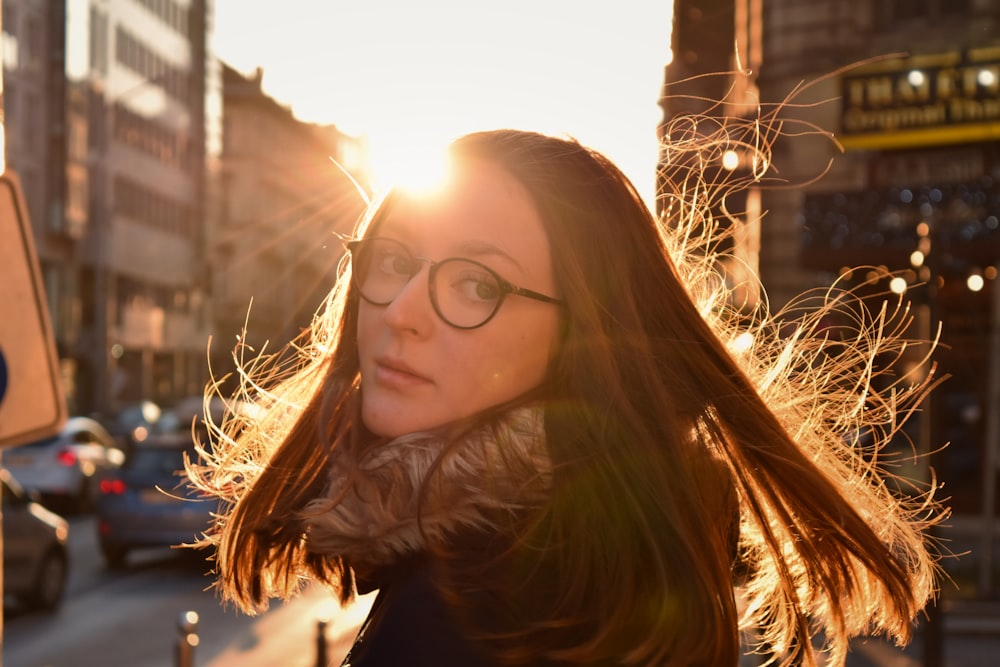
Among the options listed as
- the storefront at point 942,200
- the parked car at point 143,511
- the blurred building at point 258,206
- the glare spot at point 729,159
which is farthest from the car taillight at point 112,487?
the blurred building at point 258,206

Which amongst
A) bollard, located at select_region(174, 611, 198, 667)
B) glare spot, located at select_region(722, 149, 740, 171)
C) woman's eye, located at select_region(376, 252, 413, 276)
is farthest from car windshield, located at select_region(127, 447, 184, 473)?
woman's eye, located at select_region(376, 252, 413, 276)

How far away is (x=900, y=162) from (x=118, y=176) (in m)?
45.0

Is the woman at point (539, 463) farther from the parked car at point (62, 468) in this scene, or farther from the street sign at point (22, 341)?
the parked car at point (62, 468)

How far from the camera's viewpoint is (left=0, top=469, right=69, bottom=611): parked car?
494 inches

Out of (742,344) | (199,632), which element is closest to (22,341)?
(742,344)

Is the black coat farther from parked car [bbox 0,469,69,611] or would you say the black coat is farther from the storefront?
the storefront

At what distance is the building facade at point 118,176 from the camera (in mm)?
47781

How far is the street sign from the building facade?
32272 millimetres

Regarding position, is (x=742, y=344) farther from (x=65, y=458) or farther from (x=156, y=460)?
(x=65, y=458)

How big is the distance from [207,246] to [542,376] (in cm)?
7042

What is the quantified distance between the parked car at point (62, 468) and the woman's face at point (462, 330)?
19775mm

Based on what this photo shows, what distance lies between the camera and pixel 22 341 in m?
5.19

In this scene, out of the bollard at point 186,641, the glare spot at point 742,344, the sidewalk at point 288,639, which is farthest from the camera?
the sidewalk at point 288,639

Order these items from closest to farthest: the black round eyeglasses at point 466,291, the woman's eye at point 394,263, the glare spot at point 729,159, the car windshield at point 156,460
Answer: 1. the black round eyeglasses at point 466,291
2. the woman's eye at point 394,263
3. the glare spot at point 729,159
4. the car windshield at point 156,460
